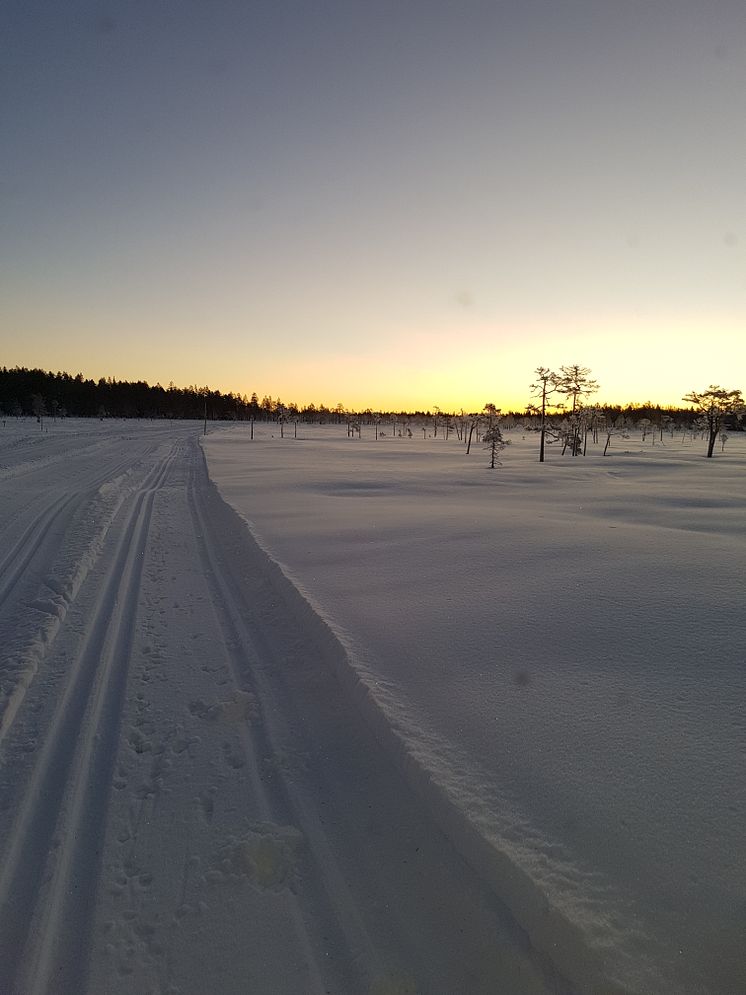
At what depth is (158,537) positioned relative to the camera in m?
11.8

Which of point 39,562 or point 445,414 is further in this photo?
point 445,414

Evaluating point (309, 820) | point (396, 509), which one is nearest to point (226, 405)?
point (396, 509)

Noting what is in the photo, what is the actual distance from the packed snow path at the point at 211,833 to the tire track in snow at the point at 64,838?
12 millimetres

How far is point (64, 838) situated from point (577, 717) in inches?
160

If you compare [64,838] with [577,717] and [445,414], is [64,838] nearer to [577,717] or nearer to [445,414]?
[577,717]

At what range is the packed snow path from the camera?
2619 millimetres

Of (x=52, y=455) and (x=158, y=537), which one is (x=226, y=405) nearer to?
(x=52, y=455)

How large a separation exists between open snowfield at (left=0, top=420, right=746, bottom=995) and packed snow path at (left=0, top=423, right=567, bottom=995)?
16mm

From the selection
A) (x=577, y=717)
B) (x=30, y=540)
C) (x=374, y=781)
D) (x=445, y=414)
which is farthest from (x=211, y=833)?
(x=445, y=414)

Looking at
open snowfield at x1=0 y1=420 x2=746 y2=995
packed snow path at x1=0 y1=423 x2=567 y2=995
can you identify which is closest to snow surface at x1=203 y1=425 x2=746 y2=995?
open snowfield at x1=0 y1=420 x2=746 y2=995

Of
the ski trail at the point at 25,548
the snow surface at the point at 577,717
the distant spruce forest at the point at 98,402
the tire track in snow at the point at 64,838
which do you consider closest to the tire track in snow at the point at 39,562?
the ski trail at the point at 25,548

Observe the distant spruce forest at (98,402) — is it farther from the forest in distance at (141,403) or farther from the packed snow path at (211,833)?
the packed snow path at (211,833)

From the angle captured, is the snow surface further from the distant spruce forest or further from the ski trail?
the distant spruce forest

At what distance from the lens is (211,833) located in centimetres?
344
